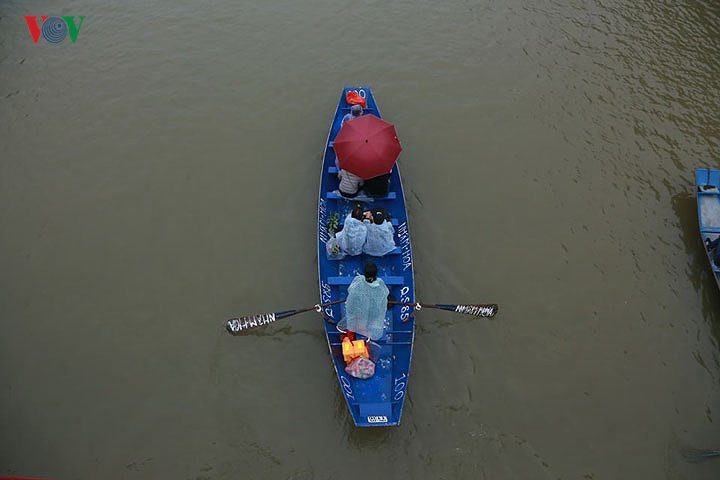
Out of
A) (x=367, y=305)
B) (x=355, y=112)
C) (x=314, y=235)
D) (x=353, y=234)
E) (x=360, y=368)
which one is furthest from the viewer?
(x=355, y=112)

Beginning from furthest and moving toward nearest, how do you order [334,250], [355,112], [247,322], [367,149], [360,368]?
1. [355,112]
2. [367,149]
3. [334,250]
4. [247,322]
5. [360,368]

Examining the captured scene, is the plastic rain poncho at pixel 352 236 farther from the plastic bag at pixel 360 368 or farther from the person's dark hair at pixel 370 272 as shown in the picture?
the plastic bag at pixel 360 368

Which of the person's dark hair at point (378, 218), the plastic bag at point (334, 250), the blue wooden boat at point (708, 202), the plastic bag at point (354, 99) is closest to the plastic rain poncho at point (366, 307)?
the person's dark hair at point (378, 218)

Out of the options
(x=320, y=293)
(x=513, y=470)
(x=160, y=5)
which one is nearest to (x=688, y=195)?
(x=513, y=470)

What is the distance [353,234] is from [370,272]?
4.42ft

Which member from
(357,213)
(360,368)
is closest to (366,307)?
(360,368)

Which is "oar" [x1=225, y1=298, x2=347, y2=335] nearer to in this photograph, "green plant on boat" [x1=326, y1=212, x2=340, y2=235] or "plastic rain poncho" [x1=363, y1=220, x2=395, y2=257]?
"plastic rain poncho" [x1=363, y1=220, x2=395, y2=257]

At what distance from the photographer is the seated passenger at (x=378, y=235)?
25.4 feet

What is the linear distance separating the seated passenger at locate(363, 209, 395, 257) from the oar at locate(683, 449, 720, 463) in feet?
16.7

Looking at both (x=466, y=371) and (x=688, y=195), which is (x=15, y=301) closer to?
(x=466, y=371)

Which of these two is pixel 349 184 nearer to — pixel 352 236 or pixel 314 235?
pixel 314 235

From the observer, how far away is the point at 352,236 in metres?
7.89

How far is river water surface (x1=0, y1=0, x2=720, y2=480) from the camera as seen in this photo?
283 inches

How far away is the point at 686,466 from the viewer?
6.94 metres
